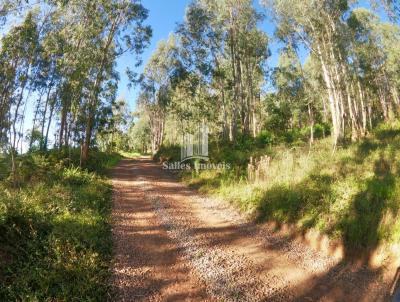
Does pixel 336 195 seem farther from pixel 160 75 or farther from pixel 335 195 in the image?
pixel 160 75

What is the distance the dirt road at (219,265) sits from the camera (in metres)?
5.43

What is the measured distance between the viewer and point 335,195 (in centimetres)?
790

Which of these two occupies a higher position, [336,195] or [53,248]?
[336,195]

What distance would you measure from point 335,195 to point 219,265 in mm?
3456

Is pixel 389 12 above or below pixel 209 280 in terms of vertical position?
above

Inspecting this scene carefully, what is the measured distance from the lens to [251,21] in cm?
2620

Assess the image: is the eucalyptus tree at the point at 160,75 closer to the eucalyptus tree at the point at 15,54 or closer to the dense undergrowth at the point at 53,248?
the eucalyptus tree at the point at 15,54

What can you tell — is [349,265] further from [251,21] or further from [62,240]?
[251,21]

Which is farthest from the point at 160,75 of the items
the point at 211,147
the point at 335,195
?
the point at 335,195

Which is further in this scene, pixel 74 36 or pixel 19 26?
pixel 74 36

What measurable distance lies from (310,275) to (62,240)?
15.9 feet

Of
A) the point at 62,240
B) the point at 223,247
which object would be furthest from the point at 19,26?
the point at 223,247

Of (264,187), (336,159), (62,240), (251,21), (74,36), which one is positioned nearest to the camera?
(62,240)

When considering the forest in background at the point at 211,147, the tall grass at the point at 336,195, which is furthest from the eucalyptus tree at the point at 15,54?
the tall grass at the point at 336,195
